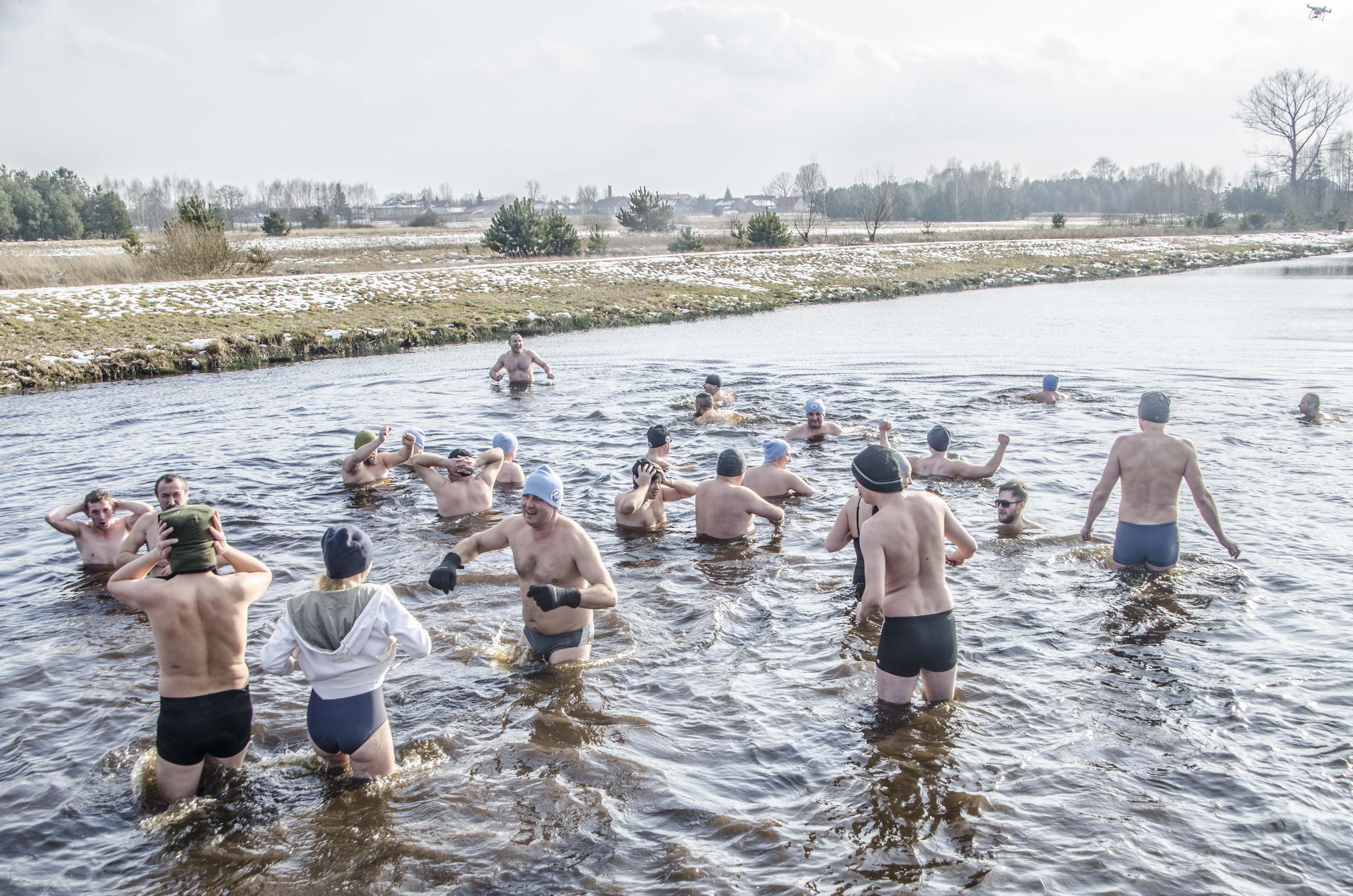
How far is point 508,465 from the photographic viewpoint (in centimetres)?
1116

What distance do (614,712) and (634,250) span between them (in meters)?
46.3

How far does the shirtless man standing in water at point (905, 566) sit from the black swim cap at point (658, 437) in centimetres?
443

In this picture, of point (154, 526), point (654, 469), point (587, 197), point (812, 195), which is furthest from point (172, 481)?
point (587, 197)

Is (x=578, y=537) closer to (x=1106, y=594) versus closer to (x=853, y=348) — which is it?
(x=1106, y=594)

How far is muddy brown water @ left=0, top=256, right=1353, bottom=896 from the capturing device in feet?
14.9

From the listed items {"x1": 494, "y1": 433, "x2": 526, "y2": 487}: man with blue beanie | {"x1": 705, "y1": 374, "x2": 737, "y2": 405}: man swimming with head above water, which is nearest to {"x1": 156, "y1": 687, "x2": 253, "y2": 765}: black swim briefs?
{"x1": 494, "y1": 433, "x2": 526, "y2": 487}: man with blue beanie

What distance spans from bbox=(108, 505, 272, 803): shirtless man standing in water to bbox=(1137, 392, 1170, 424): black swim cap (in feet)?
23.2

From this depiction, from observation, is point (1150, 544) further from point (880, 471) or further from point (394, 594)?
point (394, 594)

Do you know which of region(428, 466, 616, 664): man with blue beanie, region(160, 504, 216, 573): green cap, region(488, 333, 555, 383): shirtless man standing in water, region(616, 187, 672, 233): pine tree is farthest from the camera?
region(616, 187, 672, 233): pine tree

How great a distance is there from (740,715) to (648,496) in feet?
12.4

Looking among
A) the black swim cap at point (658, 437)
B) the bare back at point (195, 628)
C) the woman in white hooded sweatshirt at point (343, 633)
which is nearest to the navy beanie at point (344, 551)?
the woman in white hooded sweatshirt at point (343, 633)

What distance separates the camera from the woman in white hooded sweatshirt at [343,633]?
452 centimetres

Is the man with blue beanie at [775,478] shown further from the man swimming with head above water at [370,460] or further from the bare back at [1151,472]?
the man swimming with head above water at [370,460]

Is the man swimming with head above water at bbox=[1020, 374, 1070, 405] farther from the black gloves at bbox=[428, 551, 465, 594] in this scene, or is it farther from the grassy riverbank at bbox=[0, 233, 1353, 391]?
the grassy riverbank at bbox=[0, 233, 1353, 391]
